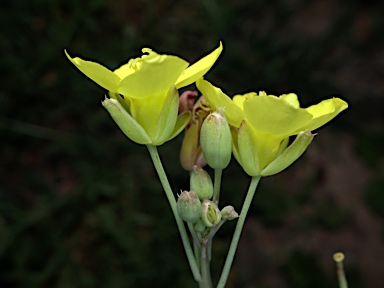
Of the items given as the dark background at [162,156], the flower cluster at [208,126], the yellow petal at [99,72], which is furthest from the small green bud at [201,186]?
the dark background at [162,156]

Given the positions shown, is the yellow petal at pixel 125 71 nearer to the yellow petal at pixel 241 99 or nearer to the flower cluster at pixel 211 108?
the flower cluster at pixel 211 108

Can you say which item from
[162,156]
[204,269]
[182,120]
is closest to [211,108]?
[182,120]

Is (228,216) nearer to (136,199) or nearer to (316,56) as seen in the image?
(136,199)

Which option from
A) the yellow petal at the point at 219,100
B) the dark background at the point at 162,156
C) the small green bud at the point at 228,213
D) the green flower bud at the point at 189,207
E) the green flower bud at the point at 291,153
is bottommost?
the small green bud at the point at 228,213

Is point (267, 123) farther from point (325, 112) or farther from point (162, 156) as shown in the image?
point (162, 156)

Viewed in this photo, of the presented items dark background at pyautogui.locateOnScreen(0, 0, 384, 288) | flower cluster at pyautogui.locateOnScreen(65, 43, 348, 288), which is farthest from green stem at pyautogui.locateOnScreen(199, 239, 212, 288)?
dark background at pyautogui.locateOnScreen(0, 0, 384, 288)

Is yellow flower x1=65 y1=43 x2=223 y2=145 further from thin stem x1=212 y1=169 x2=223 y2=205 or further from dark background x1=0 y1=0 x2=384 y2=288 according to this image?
dark background x1=0 y1=0 x2=384 y2=288
